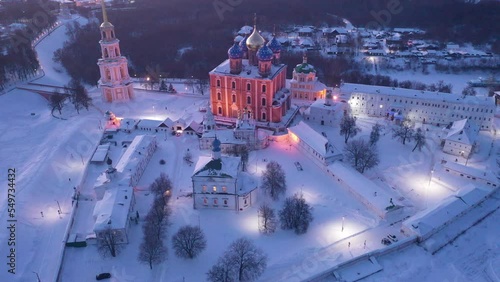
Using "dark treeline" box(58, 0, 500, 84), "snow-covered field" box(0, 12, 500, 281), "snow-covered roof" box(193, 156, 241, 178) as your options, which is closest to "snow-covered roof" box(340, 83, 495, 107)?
"snow-covered field" box(0, 12, 500, 281)

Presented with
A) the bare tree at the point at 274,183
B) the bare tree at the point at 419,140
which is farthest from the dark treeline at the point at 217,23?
the bare tree at the point at 274,183

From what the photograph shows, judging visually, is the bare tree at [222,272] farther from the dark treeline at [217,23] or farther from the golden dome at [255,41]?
the dark treeline at [217,23]

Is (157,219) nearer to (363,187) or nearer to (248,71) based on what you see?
(363,187)

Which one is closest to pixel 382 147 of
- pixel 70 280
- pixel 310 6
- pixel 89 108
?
pixel 70 280

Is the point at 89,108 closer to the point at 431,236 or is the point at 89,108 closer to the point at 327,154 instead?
the point at 327,154

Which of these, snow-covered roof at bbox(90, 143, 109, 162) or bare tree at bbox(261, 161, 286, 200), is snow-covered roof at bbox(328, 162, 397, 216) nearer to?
bare tree at bbox(261, 161, 286, 200)

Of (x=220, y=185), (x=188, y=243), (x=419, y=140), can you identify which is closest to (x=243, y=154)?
(x=220, y=185)
